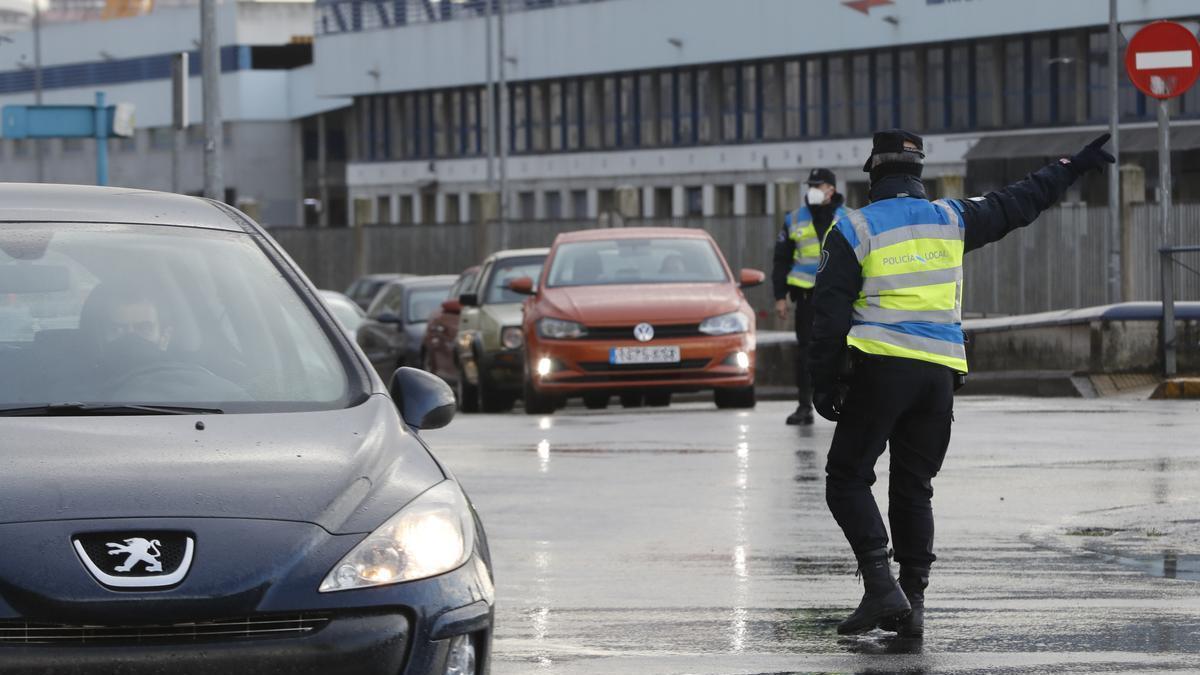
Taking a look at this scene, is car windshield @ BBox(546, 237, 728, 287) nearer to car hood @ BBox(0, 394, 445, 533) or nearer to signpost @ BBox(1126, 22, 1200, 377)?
signpost @ BBox(1126, 22, 1200, 377)

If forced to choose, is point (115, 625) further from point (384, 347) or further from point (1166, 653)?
point (384, 347)

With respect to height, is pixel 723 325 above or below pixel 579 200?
below

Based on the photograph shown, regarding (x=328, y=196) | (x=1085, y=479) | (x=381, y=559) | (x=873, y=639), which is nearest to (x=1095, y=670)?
(x=873, y=639)

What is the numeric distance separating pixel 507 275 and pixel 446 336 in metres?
1.27

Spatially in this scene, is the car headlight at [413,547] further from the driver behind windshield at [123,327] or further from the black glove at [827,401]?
the black glove at [827,401]

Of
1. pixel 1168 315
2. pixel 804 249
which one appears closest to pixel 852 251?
pixel 804 249

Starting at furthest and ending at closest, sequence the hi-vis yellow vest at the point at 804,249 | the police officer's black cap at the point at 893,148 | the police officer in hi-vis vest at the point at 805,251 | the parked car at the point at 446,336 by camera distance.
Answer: the parked car at the point at 446,336
the hi-vis yellow vest at the point at 804,249
the police officer in hi-vis vest at the point at 805,251
the police officer's black cap at the point at 893,148

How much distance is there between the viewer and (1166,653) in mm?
7703

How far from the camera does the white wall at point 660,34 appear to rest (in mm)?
63562

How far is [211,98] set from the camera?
27.3 meters

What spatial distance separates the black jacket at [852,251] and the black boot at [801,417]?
9.40m

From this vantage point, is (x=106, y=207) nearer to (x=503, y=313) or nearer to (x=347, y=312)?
(x=503, y=313)

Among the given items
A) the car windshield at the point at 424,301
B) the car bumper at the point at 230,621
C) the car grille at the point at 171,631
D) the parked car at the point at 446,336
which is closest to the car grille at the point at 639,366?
the parked car at the point at 446,336

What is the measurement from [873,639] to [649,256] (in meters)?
13.7
